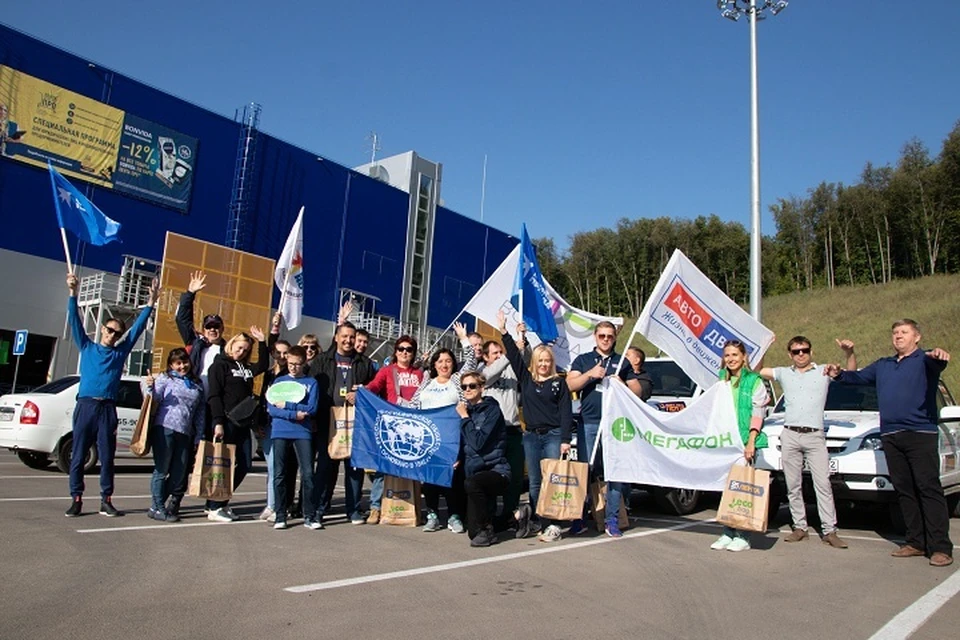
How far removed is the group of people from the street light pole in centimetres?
922

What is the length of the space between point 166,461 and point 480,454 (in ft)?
10.2

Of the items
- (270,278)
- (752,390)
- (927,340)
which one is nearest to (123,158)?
(270,278)

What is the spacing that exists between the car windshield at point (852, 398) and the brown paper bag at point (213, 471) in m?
6.74

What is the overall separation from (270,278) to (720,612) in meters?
30.4

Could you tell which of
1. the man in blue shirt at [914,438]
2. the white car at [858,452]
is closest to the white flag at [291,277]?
the white car at [858,452]

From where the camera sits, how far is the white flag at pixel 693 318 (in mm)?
8836

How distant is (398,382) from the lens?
853 centimetres

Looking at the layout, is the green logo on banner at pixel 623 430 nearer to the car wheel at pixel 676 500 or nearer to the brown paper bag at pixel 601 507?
the brown paper bag at pixel 601 507

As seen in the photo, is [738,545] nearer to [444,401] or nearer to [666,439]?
[666,439]

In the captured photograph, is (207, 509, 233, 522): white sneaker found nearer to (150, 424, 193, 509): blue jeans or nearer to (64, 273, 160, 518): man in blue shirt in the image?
(150, 424, 193, 509): blue jeans

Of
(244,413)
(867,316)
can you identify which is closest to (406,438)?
(244,413)

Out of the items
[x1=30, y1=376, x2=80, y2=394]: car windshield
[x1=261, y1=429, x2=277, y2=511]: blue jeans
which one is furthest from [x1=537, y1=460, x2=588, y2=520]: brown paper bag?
[x1=30, y1=376, x2=80, y2=394]: car windshield

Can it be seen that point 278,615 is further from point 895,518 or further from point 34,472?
point 34,472

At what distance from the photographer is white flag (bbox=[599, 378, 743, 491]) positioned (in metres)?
7.68
